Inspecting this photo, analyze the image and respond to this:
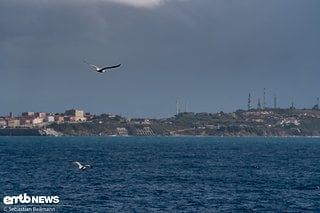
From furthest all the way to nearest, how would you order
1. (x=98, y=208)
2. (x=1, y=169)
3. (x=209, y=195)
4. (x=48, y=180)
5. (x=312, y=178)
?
(x=1, y=169) < (x=312, y=178) < (x=48, y=180) < (x=209, y=195) < (x=98, y=208)

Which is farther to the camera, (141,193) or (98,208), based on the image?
(141,193)

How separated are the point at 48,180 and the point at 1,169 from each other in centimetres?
2634

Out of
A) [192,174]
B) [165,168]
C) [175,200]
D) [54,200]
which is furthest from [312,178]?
[54,200]

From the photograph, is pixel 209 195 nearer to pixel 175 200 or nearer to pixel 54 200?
pixel 175 200

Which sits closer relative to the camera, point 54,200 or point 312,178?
point 54,200

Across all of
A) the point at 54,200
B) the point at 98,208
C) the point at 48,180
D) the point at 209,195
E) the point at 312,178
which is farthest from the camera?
the point at 312,178

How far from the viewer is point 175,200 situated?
A: 90188 mm

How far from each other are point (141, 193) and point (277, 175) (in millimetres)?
40503

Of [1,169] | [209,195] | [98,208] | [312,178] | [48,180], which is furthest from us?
[1,169]

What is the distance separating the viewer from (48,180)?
11369 centimetres

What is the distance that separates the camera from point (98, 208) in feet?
272

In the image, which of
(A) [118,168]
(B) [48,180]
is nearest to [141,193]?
(B) [48,180]

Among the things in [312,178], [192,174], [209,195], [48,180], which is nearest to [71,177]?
[48,180]

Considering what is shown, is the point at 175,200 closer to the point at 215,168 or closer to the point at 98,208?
the point at 98,208
